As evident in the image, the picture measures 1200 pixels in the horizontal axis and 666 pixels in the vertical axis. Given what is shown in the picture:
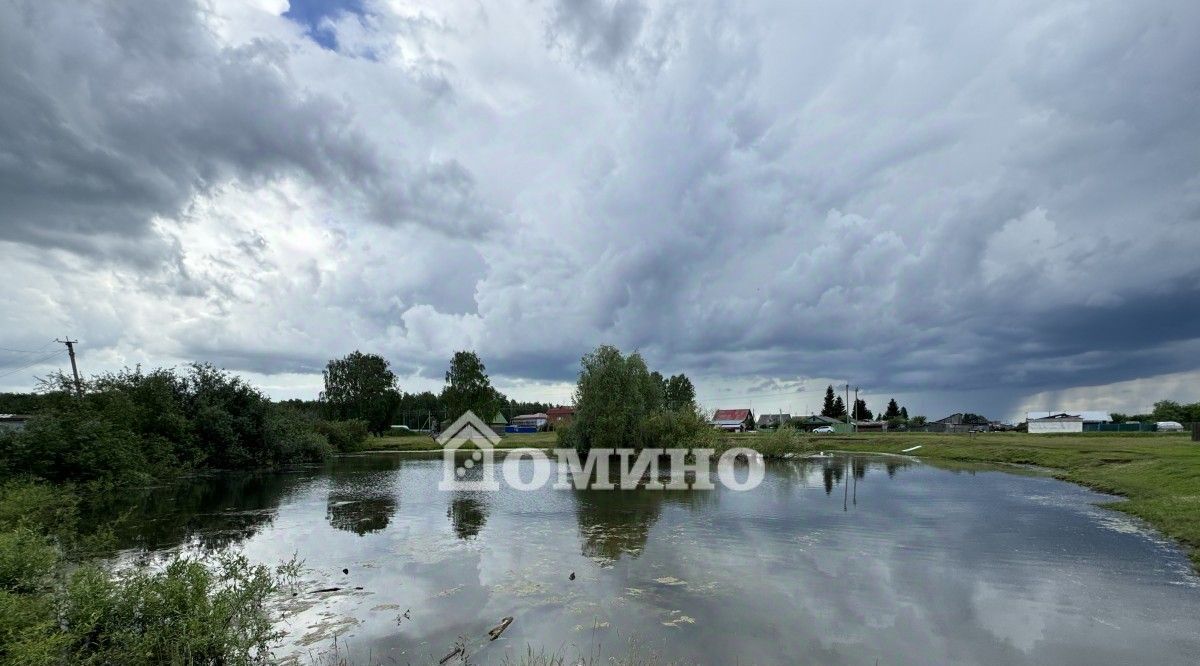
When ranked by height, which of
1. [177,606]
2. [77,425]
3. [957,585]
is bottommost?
[957,585]

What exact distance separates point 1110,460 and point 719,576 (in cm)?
3800

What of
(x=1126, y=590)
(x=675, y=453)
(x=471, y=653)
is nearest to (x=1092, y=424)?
(x=675, y=453)

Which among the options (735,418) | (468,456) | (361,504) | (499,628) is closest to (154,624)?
(499,628)

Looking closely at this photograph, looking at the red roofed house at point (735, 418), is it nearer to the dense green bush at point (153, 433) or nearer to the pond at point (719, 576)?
the dense green bush at point (153, 433)

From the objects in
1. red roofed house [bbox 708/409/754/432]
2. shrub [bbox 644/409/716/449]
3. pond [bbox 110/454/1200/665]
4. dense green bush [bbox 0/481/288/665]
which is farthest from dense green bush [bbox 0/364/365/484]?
red roofed house [bbox 708/409/754/432]

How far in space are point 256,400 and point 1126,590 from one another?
5470 cm

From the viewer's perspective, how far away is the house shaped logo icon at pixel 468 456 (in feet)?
118

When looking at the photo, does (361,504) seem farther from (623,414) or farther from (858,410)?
(858,410)

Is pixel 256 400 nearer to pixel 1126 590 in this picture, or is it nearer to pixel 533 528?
pixel 533 528

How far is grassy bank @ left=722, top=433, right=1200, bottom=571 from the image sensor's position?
2028 cm

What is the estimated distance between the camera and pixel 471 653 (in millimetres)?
9641

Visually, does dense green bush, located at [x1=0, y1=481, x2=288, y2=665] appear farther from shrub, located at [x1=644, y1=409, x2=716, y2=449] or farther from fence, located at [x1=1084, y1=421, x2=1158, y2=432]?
fence, located at [x1=1084, y1=421, x2=1158, y2=432]

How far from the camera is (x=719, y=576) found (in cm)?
1448

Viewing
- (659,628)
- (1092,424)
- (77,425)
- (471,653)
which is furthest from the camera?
(1092,424)
